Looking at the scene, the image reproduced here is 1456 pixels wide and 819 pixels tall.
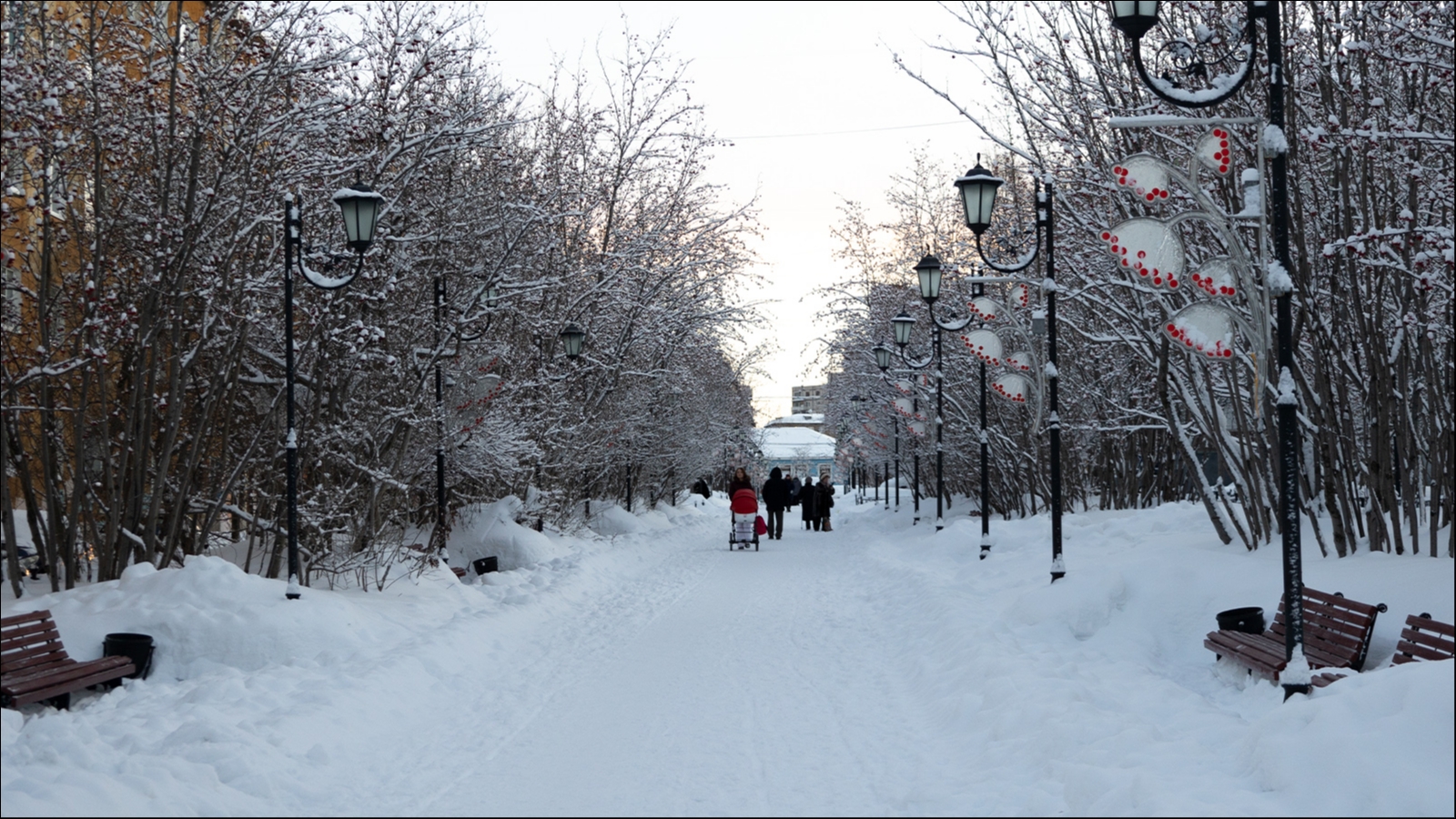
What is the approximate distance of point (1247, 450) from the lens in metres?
12.4

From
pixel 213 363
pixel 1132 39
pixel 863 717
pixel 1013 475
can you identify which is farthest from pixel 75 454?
pixel 1013 475

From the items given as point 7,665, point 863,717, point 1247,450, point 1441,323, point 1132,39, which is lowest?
point 863,717

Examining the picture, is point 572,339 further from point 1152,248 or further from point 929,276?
point 1152,248

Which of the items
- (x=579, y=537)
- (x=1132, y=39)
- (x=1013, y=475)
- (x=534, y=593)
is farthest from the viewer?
(x=1013, y=475)

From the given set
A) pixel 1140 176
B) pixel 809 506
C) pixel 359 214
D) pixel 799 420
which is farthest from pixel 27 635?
pixel 799 420

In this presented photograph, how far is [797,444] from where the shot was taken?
111 meters

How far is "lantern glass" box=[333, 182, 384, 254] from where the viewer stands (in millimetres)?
11086

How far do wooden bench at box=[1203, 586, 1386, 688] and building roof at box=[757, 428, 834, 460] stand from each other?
8992 centimetres

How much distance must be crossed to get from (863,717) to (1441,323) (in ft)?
17.5

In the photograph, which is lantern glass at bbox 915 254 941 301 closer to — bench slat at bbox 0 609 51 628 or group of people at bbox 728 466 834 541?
group of people at bbox 728 466 834 541

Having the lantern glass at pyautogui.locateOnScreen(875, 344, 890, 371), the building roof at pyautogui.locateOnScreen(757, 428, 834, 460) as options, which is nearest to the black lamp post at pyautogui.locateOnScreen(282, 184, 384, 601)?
the lantern glass at pyautogui.locateOnScreen(875, 344, 890, 371)

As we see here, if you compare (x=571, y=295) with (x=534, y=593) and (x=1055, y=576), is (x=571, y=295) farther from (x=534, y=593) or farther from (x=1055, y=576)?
(x=1055, y=576)

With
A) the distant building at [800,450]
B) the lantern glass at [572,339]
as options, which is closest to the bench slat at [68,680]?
the lantern glass at [572,339]

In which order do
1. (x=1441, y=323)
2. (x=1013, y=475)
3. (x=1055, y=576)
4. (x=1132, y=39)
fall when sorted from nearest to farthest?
(x=1132, y=39) → (x=1441, y=323) → (x=1055, y=576) → (x=1013, y=475)
